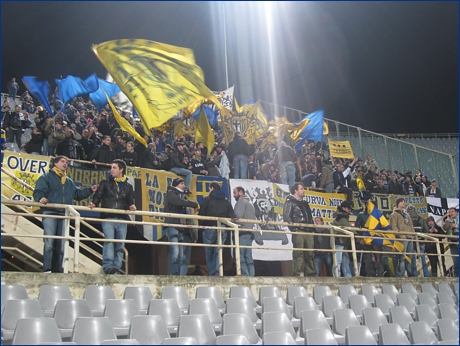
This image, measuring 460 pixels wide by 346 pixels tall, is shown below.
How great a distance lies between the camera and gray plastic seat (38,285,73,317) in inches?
192

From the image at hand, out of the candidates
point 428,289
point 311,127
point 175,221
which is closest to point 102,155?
point 175,221

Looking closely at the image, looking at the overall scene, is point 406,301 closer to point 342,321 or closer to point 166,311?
point 342,321

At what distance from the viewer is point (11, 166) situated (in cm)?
873

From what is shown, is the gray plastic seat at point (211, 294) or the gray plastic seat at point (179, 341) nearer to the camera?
the gray plastic seat at point (179, 341)

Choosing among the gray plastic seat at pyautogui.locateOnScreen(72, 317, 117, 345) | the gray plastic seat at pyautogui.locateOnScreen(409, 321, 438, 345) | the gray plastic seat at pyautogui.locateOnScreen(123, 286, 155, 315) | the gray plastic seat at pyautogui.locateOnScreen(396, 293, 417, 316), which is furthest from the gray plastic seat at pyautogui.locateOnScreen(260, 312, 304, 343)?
the gray plastic seat at pyautogui.locateOnScreen(396, 293, 417, 316)

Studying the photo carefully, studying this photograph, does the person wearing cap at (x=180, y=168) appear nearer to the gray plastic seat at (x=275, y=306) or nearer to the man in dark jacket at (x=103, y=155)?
the man in dark jacket at (x=103, y=155)

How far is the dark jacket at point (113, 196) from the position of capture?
6.85 m

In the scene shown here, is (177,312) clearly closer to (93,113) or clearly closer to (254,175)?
(254,175)

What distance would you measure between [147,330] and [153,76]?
5765mm

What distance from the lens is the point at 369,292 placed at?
7.49 metres

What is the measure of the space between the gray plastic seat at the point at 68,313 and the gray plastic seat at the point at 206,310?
43.6 inches

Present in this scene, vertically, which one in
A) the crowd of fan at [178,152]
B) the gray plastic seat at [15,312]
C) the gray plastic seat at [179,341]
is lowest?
the gray plastic seat at [179,341]

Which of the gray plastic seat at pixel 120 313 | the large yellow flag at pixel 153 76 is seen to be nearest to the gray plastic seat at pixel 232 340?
the gray plastic seat at pixel 120 313

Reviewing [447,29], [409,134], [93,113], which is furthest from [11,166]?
[409,134]
